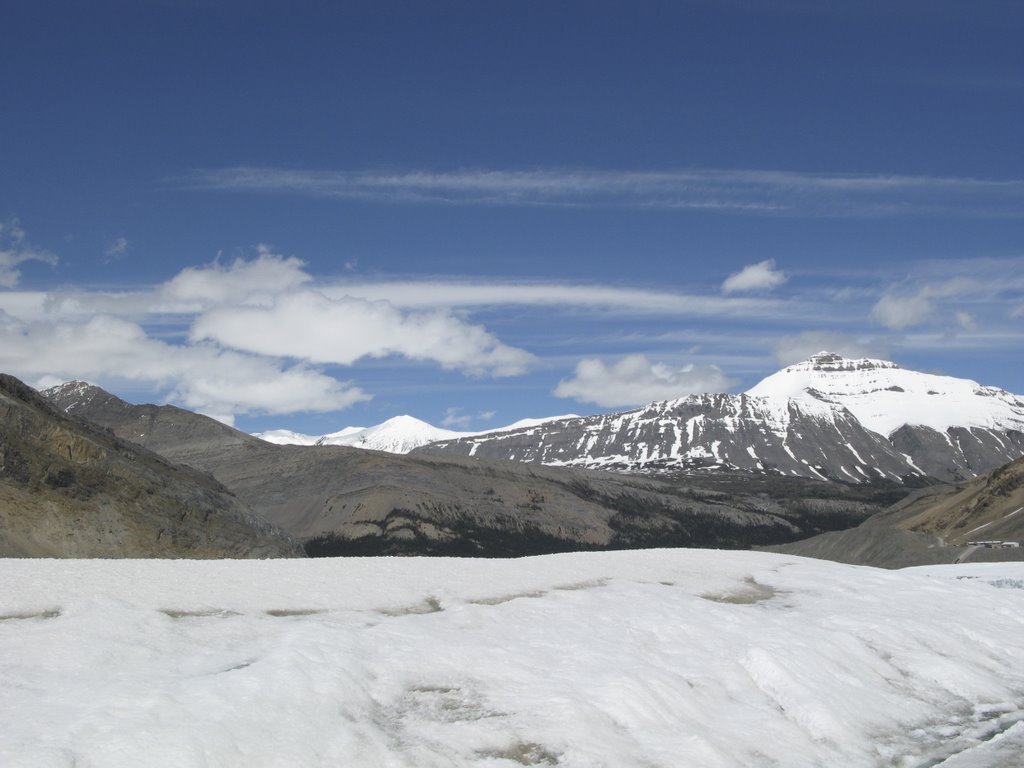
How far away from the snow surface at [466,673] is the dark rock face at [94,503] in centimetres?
2704

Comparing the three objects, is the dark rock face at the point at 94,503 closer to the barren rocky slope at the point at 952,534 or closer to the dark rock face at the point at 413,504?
the barren rocky slope at the point at 952,534

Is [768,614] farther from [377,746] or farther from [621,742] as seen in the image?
[377,746]

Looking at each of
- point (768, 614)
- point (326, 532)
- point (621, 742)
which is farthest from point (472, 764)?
point (326, 532)

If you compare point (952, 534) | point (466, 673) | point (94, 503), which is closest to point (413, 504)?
point (952, 534)

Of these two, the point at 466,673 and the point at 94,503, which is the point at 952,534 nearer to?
the point at 94,503

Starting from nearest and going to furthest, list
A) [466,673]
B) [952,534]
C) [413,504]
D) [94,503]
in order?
[466,673], [94,503], [952,534], [413,504]

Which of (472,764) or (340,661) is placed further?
(340,661)

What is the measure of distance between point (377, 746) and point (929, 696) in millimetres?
12853

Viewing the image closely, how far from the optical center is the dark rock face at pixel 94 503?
48375 mm

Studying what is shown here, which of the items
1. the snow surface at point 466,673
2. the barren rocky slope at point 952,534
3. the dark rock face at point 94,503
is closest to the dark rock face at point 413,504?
the barren rocky slope at point 952,534

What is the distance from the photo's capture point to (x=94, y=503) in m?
52.2

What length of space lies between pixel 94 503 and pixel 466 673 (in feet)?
137

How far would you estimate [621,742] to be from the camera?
1452 centimetres

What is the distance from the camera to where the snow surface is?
12.8 metres
